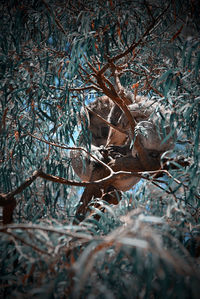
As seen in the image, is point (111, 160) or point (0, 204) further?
point (111, 160)

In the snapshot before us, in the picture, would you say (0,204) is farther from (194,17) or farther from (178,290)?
(194,17)

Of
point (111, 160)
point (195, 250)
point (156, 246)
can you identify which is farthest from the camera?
point (111, 160)

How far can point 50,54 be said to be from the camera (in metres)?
1.88

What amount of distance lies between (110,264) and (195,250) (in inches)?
17.2

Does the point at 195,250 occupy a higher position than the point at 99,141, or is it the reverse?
the point at 99,141

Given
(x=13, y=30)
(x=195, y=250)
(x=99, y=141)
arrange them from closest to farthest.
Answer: (x=195, y=250) → (x=13, y=30) → (x=99, y=141)

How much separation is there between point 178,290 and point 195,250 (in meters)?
0.60

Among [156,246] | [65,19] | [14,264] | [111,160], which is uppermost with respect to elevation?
[65,19]

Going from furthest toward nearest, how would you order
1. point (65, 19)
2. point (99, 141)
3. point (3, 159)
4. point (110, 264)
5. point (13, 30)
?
point (99, 141) < point (3, 159) < point (65, 19) < point (13, 30) < point (110, 264)

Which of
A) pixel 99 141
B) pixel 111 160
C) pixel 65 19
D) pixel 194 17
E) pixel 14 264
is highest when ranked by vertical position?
pixel 65 19

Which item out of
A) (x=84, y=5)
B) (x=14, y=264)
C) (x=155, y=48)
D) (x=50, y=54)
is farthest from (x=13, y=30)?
(x=14, y=264)

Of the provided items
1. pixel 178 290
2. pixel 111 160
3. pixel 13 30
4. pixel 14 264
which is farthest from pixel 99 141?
pixel 178 290

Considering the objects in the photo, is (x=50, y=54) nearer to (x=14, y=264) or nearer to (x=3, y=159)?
(x=3, y=159)

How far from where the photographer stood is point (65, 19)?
1.85 m
